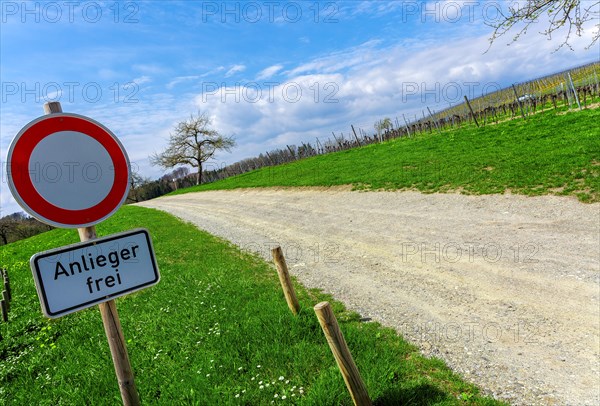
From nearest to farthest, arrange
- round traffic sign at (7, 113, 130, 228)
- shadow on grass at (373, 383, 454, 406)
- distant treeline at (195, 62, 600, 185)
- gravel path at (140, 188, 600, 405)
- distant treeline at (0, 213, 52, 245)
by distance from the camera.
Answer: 1. round traffic sign at (7, 113, 130, 228)
2. shadow on grass at (373, 383, 454, 406)
3. gravel path at (140, 188, 600, 405)
4. distant treeline at (195, 62, 600, 185)
5. distant treeline at (0, 213, 52, 245)

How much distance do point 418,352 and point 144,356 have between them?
3.84 m

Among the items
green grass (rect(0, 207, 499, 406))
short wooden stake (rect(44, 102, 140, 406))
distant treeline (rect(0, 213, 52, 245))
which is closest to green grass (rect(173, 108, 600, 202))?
green grass (rect(0, 207, 499, 406))

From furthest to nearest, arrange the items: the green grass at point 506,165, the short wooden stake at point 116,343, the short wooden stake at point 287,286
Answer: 1. the green grass at point 506,165
2. the short wooden stake at point 287,286
3. the short wooden stake at point 116,343

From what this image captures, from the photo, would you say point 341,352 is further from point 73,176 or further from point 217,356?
point 73,176

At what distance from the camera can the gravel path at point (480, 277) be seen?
13.1 ft

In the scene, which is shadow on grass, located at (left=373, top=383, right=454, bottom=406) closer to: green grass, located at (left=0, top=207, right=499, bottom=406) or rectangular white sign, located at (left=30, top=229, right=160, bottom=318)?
green grass, located at (left=0, top=207, right=499, bottom=406)

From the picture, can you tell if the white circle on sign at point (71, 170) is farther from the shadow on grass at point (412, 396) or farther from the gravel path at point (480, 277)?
the gravel path at point (480, 277)

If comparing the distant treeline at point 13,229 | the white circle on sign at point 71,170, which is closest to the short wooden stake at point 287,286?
the white circle on sign at point 71,170

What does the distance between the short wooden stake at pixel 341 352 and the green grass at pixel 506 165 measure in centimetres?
883

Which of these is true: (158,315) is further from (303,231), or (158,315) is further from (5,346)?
(303,231)

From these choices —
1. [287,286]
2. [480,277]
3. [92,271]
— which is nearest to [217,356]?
[287,286]

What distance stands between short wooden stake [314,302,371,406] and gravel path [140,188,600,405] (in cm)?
150

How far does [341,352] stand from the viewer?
10.5 feet

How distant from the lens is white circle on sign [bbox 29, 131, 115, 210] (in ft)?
7.19
